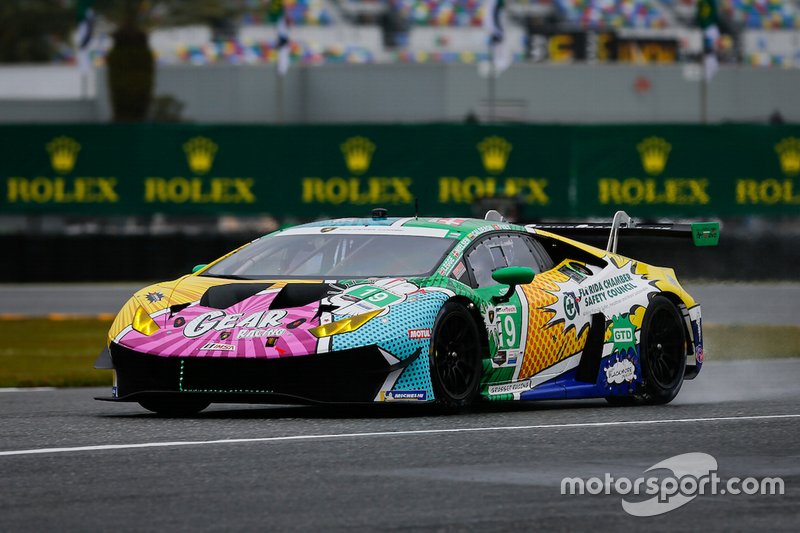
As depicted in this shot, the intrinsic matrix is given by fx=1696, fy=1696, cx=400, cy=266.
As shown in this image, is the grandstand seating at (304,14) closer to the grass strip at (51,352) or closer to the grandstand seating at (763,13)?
the grandstand seating at (763,13)

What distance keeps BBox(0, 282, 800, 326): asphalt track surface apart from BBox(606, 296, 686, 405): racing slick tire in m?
10.9

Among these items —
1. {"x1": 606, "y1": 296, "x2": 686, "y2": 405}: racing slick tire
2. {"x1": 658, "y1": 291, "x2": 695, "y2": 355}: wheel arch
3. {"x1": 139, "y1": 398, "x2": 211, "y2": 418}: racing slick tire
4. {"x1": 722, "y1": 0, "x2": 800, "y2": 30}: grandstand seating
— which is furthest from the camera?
{"x1": 722, "y1": 0, "x2": 800, "y2": 30}: grandstand seating

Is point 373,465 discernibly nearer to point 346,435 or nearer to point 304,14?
point 346,435

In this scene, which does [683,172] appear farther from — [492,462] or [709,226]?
[492,462]

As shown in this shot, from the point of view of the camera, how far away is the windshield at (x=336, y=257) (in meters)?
9.61

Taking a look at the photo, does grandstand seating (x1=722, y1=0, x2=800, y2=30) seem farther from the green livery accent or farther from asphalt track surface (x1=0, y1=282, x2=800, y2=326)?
the green livery accent

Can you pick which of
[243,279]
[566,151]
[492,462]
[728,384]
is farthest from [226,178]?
Answer: [492,462]

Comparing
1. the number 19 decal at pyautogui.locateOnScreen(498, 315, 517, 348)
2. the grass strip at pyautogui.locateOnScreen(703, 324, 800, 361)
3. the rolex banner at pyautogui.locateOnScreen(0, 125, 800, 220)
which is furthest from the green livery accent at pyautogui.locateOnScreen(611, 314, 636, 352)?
the rolex banner at pyautogui.locateOnScreen(0, 125, 800, 220)

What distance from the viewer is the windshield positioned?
9609mm

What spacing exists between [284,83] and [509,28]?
61.8 feet

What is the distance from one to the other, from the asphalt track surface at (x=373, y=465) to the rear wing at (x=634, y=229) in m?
1.41

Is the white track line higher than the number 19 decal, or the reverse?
the number 19 decal

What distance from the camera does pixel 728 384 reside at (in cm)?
1284

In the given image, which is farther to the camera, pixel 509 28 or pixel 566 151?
pixel 509 28
